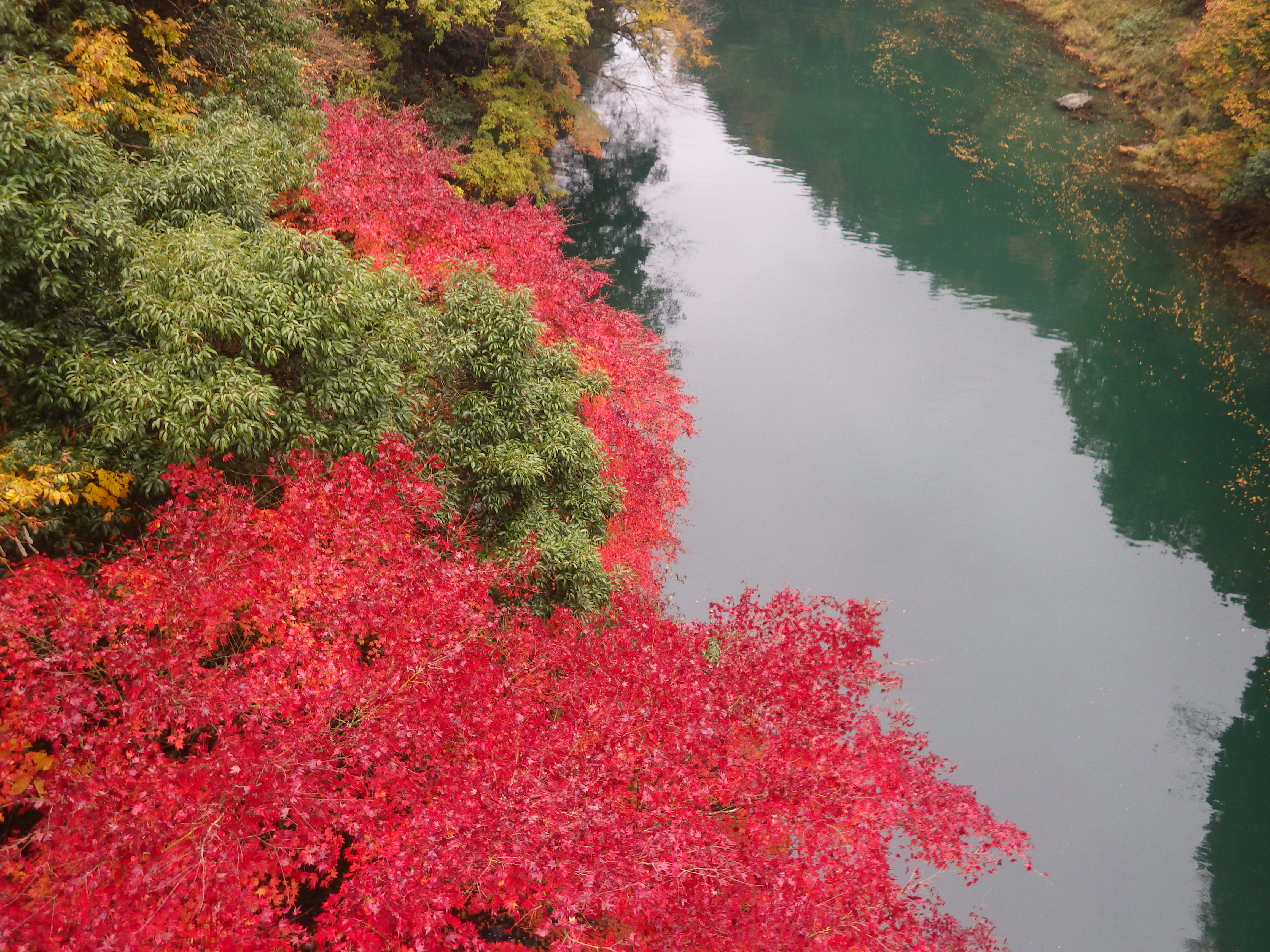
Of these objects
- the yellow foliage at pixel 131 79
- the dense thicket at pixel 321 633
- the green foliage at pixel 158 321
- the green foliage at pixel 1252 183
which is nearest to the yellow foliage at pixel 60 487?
the dense thicket at pixel 321 633

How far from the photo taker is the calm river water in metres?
14.6

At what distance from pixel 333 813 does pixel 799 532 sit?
13631 millimetres

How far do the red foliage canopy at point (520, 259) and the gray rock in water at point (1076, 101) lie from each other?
30.0 metres

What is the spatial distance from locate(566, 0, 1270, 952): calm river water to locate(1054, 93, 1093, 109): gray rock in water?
1.76 feet

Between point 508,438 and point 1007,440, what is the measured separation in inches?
649

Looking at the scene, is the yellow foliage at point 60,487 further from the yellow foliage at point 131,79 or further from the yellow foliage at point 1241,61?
the yellow foliage at point 1241,61

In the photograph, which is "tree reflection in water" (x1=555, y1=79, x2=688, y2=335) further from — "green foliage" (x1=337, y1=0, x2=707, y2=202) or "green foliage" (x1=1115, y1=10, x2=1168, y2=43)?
"green foliage" (x1=1115, y1=10, x2=1168, y2=43)

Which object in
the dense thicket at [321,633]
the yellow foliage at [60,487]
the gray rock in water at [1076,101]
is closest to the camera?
the dense thicket at [321,633]

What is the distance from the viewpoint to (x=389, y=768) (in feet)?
25.5

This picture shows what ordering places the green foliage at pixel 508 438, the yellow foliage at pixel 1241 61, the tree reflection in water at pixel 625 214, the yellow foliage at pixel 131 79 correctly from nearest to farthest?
the yellow foliage at pixel 131 79 → the green foliage at pixel 508 438 → the yellow foliage at pixel 1241 61 → the tree reflection in water at pixel 625 214

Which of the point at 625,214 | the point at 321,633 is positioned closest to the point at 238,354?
the point at 321,633

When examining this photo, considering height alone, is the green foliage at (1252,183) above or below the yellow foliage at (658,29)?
above

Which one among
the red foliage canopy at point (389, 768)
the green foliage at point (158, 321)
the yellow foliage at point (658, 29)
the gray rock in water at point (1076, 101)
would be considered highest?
the gray rock in water at point (1076, 101)

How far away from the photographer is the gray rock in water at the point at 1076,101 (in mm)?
36125
